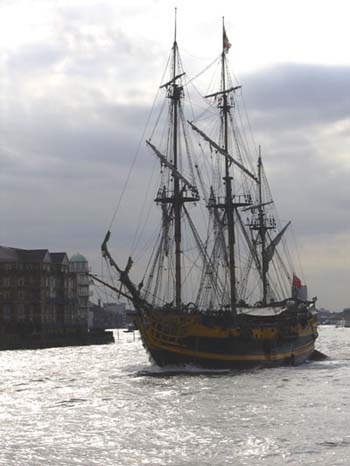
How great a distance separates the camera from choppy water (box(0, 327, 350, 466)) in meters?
30.8

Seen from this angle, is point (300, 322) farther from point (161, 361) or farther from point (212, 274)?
point (161, 361)

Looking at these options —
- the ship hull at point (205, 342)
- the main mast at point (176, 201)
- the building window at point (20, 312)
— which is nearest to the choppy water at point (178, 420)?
the ship hull at point (205, 342)

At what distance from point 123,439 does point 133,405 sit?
37.9 feet

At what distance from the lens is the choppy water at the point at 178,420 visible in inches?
1211

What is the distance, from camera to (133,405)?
1804 inches

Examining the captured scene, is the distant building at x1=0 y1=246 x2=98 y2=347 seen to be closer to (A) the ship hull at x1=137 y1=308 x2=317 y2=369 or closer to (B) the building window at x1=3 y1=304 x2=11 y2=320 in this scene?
(B) the building window at x1=3 y1=304 x2=11 y2=320

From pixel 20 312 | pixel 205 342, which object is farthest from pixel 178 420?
pixel 20 312

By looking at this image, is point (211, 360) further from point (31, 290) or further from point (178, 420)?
point (31, 290)

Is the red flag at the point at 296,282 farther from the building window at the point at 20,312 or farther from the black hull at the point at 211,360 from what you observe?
the building window at the point at 20,312

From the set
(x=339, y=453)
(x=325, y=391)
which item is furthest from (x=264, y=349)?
(x=339, y=453)

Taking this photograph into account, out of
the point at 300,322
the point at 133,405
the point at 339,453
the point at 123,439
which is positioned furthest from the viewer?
the point at 300,322

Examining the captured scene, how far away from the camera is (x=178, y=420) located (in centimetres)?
3938

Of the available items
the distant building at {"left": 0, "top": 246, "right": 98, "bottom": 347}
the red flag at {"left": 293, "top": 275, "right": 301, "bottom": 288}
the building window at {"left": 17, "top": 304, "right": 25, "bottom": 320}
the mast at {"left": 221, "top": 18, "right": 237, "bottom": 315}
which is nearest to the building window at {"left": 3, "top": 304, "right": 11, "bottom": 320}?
the distant building at {"left": 0, "top": 246, "right": 98, "bottom": 347}

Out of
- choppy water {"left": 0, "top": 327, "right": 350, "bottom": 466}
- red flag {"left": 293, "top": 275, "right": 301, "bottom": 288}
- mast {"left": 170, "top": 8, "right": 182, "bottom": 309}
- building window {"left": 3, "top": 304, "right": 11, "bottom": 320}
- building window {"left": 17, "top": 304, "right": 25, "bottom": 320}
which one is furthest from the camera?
building window {"left": 17, "top": 304, "right": 25, "bottom": 320}
